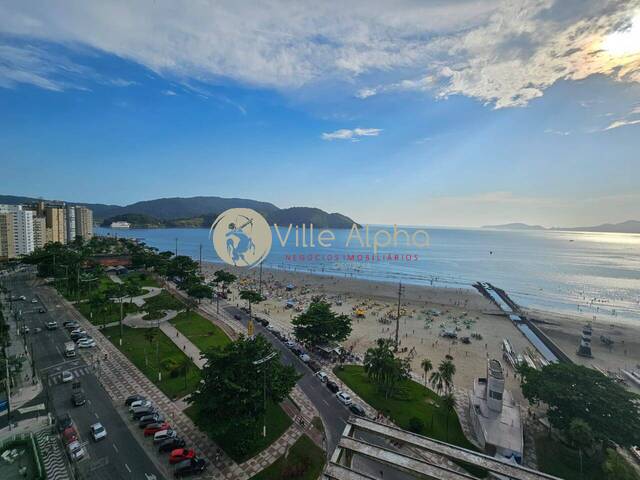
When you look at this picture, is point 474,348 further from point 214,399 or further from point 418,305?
point 214,399

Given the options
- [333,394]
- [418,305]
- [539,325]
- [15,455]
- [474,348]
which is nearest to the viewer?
[15,455]

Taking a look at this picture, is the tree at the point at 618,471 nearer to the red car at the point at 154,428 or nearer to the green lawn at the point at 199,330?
the red car at the point at 154,428

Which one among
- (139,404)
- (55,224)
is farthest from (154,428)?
(55,224)

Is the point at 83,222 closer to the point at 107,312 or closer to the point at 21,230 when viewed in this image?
the point at 21,230

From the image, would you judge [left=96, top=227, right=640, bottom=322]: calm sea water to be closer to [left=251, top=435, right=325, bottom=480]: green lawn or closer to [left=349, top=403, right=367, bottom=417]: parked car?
[left=349, top=403, right=367, bottom=417]: parked car

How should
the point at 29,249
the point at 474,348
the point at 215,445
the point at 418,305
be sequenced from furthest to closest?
the point at 29,249 < the point at 418,305 < the point at 474,348 < the point at 215,445

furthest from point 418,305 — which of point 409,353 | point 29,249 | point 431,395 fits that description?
point 29,249

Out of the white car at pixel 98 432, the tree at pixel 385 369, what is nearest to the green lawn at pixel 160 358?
the white car at pixel 98 432
